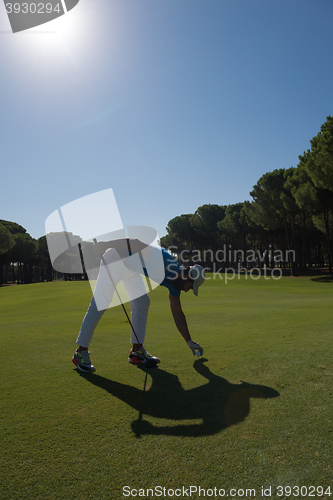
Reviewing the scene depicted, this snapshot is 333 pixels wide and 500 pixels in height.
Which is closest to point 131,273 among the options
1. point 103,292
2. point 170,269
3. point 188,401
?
point 103,292

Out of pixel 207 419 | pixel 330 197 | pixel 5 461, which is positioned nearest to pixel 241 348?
pixel 207 419

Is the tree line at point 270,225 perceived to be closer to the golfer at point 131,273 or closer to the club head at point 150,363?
the golfer at point 131,273

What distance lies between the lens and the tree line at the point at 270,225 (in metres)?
32.5

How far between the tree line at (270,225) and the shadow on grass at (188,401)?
3004 cm

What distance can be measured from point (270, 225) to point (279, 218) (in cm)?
180

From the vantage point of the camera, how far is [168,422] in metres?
2.35

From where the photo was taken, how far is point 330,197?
3422 centimetres

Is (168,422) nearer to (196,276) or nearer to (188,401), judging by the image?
(188,401)

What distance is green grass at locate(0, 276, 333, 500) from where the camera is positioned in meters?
1.70

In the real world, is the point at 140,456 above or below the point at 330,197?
below

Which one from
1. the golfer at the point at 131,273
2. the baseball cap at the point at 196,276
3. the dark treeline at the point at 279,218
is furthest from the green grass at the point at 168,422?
the dark treeline at the point at 279,218

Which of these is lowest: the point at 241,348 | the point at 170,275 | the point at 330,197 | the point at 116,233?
the point at 241,348

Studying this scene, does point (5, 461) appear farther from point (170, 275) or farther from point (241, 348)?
point (241, 348)

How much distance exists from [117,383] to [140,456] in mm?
1463
